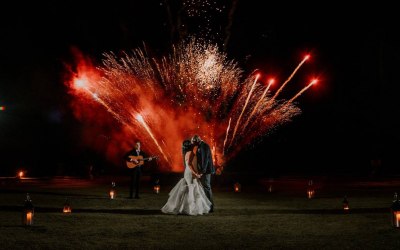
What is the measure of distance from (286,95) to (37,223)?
44.9 meters

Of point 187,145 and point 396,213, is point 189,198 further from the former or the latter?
point 396,213

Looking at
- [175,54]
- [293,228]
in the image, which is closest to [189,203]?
[293,228]

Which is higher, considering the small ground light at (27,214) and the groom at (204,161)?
the groom at (204,161)

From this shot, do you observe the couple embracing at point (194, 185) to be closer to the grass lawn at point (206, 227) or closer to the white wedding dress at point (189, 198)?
the white wedding dress at point (189, 198)

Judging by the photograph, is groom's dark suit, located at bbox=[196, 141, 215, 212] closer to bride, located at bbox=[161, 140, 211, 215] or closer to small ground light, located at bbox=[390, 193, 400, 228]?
bride, located at bbox=[161, 140, 211, 215]

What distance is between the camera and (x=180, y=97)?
3728 centimetres

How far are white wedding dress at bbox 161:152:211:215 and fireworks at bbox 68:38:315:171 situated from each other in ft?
49.0

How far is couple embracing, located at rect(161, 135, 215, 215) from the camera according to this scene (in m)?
15.8

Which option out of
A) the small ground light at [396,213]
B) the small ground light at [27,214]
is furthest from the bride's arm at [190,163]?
the small ground light at [396,213]

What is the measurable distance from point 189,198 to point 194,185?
19.0 inches

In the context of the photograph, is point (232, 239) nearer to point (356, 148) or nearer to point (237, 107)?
point (237, 107)

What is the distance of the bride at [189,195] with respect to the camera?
621 inches

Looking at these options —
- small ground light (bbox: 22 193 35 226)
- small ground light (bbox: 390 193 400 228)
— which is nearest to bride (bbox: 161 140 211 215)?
small ground light (bbox: 22 193 35 226)

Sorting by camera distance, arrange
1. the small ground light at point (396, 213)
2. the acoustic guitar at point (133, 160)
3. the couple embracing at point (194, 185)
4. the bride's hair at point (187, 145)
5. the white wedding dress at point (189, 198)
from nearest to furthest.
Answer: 1. the small ground light at point (396, 213)
2. the white wedding dress at point (189, 198)
3. the couple embracing at point (194, 185)
4. the bride's hair at point (187, 145)
5. the acoustic guitar at point (133, 160)
